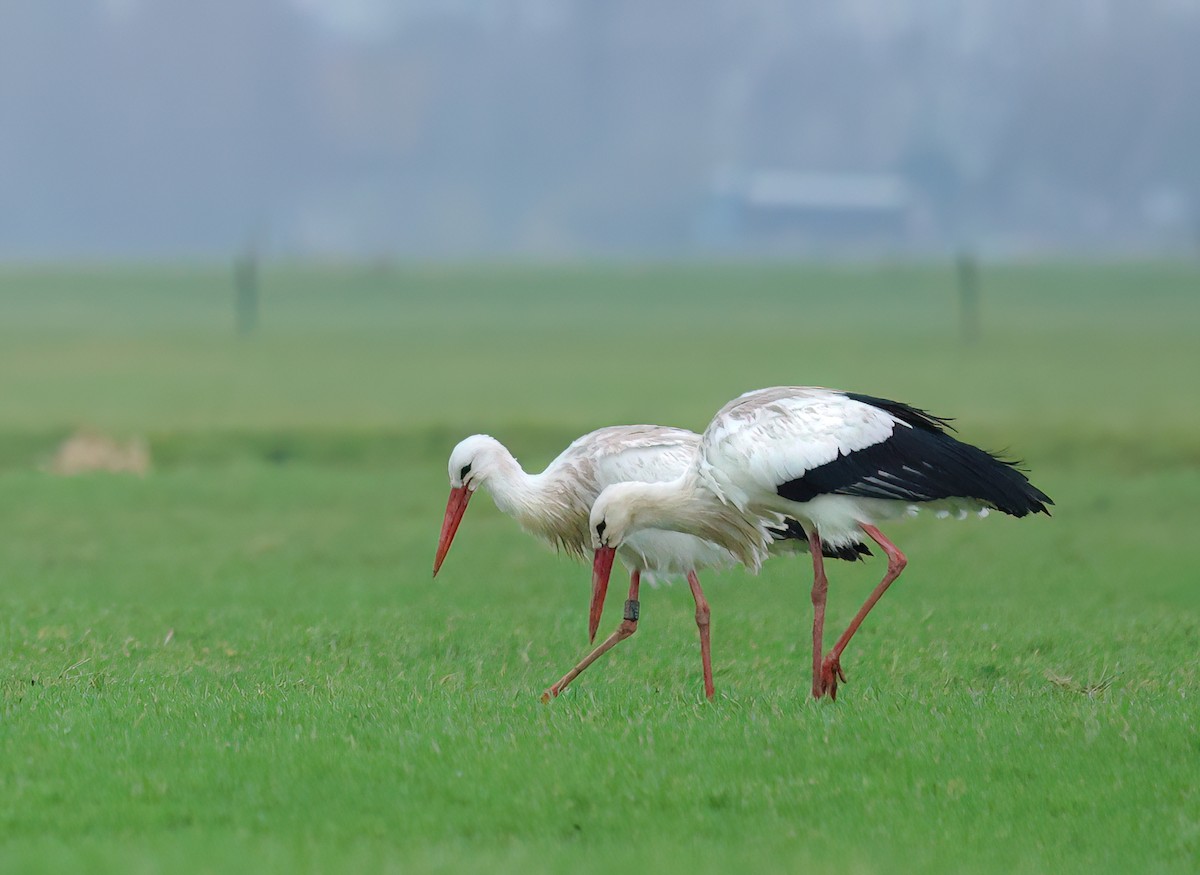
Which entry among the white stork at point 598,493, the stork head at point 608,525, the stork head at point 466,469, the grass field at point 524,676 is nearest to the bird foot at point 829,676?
the grass field at point 524,676

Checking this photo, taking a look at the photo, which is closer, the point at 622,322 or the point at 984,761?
the point at 984,761

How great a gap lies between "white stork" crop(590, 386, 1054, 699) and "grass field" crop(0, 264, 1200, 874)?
0.99m

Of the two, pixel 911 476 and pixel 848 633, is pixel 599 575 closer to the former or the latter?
pixel 848 633

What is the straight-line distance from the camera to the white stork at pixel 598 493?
11375 mm

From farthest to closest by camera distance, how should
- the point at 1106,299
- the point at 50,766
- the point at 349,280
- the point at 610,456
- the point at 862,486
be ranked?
1. the point at 349,280
2. the point at 1106,299
3. the point at 610,456
4. the point at 862,486
5. the point at 50,766

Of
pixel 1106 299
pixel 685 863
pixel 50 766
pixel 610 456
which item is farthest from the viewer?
pixel 1106 299

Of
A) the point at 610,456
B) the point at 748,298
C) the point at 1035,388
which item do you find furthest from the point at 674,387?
the point at 748,298

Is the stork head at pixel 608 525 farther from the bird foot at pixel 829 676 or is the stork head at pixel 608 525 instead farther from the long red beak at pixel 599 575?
the bird foot at pixel 829 676

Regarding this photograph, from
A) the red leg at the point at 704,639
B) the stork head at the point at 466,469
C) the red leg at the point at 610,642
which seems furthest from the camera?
the stork head at the point at 466,469

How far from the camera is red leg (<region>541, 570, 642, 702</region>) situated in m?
10.4

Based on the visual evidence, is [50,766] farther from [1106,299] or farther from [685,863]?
[1106,299]

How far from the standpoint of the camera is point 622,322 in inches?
3393

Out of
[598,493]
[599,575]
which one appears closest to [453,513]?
[598,493]

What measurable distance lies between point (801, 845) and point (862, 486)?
3.40 meters
